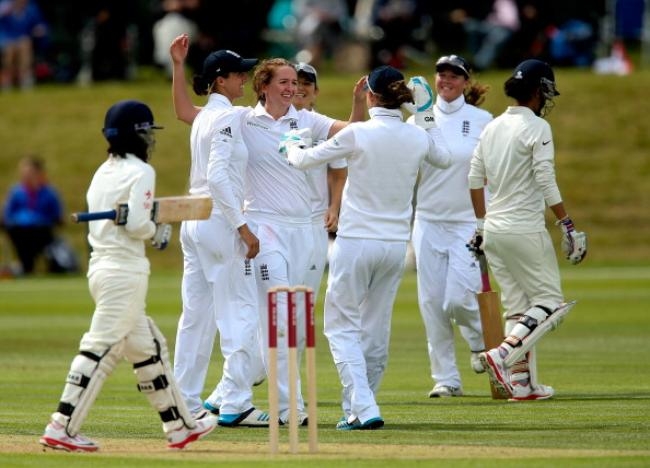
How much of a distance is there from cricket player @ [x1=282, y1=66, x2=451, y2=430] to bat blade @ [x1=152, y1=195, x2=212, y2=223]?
1.18 m

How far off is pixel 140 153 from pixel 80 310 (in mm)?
12965

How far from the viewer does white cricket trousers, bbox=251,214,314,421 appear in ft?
35.6

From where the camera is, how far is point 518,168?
39.5 feet

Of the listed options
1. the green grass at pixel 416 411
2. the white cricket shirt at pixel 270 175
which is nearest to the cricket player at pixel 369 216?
the white cricket shirt at pixel 270 175

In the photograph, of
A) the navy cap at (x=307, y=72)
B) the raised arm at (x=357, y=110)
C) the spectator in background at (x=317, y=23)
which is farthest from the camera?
the spectator in background at (x=317, y=23)

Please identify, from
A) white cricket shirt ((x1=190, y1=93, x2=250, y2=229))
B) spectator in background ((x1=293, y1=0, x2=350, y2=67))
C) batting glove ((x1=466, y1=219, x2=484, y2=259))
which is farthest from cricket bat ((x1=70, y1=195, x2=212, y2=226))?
spectator in background ((x1=293, y1=0, x2=350, y2=67))

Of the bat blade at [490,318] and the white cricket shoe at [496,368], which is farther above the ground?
the bat blade at [490,318]

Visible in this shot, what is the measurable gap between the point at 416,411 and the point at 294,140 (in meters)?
2.40

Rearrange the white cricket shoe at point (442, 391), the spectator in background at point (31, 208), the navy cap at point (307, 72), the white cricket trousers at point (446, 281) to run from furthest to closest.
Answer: the spectator in background at point (31, 208) < the white cricket trousers at point (446, 281) < the white cricket shoe at point (442, 391) < the navy cap at point (307, 72)

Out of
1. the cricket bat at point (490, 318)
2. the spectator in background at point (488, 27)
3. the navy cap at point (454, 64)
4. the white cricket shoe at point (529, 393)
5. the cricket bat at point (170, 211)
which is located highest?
the spectator in background at point (488, 27)

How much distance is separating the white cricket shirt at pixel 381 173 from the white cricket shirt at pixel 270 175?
15.5 inches

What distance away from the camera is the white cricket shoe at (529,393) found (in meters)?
12.2

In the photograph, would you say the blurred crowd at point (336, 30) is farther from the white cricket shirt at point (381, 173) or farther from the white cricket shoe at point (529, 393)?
the white cricket shirt at point (381, 173)

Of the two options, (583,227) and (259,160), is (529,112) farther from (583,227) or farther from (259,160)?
(583,227)
